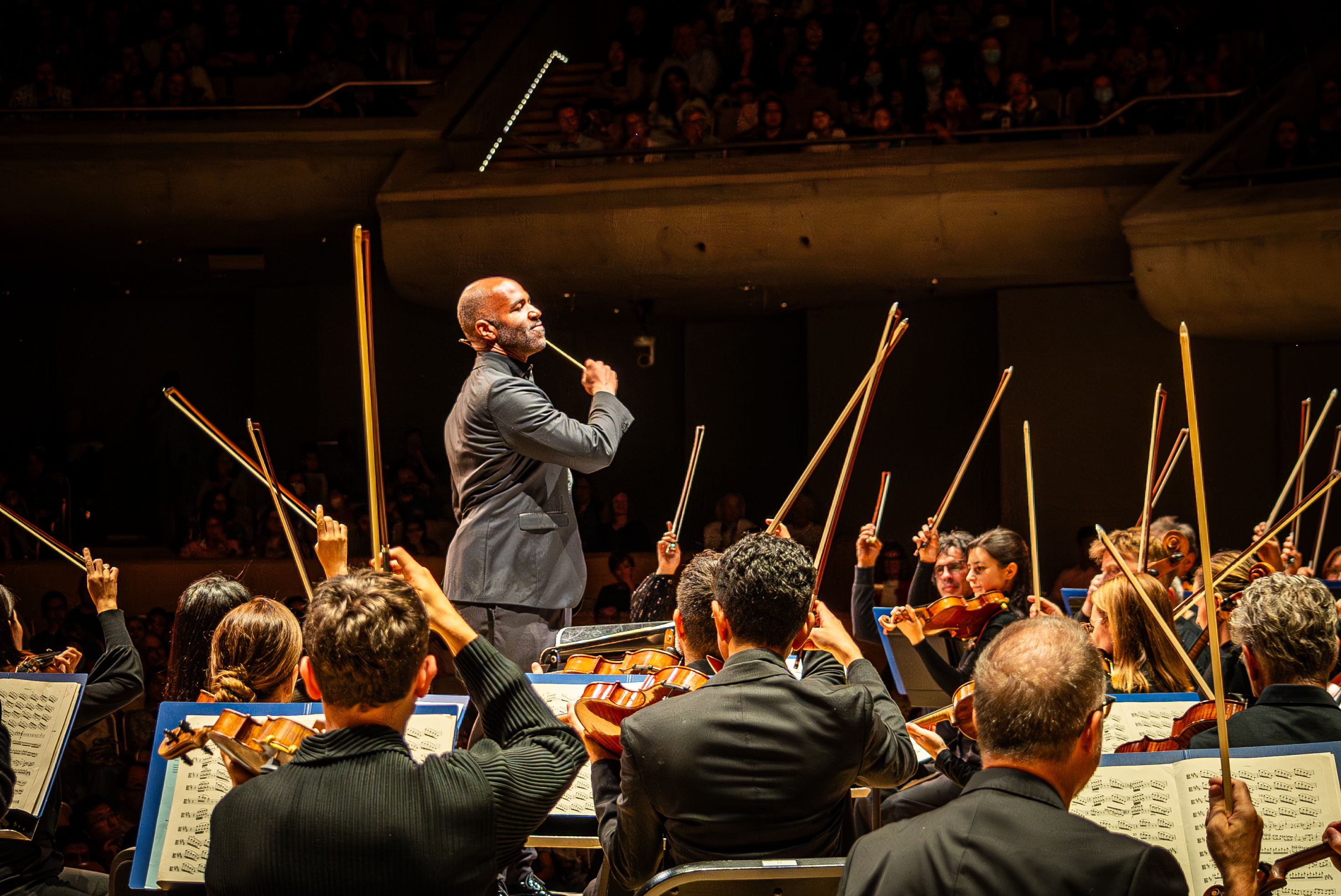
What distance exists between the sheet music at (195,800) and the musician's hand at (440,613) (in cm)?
48

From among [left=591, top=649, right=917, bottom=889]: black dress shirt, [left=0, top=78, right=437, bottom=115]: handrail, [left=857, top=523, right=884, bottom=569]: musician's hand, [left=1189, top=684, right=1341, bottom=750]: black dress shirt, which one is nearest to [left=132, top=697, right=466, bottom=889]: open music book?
[left=591, top=649, right=917, bottom=889]: black dress shirt

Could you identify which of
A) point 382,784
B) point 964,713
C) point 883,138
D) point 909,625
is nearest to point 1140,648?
point 909,625

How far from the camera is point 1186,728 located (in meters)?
2.34

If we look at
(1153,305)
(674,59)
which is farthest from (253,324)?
(1153,305)

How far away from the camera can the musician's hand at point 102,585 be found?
2.94 m

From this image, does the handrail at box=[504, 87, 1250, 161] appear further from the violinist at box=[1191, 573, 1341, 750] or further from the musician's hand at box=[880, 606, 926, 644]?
the violinist at box=[1191, 573, 1341, 750]

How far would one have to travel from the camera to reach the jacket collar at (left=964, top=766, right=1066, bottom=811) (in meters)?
1.36

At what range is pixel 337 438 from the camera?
9.83 meters

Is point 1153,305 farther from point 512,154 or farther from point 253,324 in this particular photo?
point 253,324

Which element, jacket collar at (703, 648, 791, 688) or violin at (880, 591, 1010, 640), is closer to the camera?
jacket collar at (703, 648, 791, 688)

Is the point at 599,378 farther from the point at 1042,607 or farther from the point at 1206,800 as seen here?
the point at 1206,800

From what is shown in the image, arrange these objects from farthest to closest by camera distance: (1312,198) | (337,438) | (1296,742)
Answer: (337,438) → (1312,198) → (1296,742)

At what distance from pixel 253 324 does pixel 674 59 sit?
14.2 ft

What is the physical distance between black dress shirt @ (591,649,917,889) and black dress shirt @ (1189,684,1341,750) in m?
0.65
